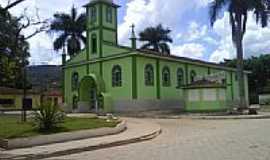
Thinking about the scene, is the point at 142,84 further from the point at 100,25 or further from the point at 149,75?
the point at 100,25

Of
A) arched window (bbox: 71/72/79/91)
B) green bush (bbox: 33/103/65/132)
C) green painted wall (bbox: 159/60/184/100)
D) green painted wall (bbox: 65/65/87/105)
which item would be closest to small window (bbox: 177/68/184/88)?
green painted wall (bbox: 159/60/184/100)

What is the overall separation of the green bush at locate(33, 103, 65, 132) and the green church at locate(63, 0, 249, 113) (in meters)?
22.6

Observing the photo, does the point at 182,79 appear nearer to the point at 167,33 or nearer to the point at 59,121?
the point at 167,33

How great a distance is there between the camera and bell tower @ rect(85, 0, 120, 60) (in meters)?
44.6

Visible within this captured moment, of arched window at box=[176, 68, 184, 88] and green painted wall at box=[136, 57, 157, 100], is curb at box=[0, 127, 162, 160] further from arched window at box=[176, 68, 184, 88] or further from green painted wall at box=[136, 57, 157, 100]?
arched window at box=[176, 68, 184, 88]

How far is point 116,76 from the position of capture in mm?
43219

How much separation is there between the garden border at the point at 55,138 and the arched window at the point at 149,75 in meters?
21.6

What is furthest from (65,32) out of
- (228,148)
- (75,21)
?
(228,148)

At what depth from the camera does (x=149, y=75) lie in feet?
141

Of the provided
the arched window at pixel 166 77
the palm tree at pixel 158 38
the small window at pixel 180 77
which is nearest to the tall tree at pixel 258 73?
the palm tree at pixel 158 38

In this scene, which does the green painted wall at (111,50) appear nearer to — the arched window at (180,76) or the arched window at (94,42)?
the arched window at (94,42)

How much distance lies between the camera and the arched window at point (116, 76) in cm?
4269

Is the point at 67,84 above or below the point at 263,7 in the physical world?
below

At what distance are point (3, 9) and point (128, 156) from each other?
6.57 m
